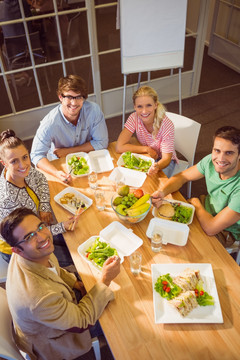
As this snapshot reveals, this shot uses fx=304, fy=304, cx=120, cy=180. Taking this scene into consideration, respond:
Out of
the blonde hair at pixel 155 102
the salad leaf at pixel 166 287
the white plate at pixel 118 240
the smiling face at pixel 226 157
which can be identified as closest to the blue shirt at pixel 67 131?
the blonde hair at pixel 155 102

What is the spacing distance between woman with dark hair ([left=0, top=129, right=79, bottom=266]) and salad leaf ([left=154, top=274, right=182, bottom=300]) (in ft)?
2.15

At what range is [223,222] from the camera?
5.93 ft

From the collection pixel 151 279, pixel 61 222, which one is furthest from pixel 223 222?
pixel 61 222

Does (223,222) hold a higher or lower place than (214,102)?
higher

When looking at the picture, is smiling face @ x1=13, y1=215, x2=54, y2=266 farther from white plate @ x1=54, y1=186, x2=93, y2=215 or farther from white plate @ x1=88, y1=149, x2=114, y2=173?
white plate @ x1=88, y1=149, x2=114, y2=173

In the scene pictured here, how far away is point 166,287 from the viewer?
5.09ft

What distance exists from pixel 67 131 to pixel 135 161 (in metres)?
0.64

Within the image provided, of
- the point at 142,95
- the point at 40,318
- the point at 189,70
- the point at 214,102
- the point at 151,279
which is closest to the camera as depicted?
the point at 40,318

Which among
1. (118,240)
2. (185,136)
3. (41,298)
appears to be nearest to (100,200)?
(118,240)

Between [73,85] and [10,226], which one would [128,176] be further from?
[10,226]

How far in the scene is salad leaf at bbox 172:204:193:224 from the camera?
74.5 inches

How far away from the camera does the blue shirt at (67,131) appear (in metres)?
2.46

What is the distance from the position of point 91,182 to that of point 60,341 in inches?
40.1

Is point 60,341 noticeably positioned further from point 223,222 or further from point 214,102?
point 214,102
